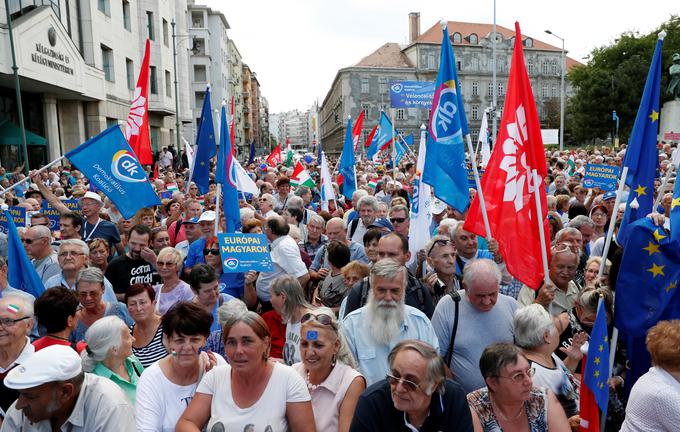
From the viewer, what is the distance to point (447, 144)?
5453 millimetres

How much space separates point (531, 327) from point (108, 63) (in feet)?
98.2

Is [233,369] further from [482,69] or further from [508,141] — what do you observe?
[482,69]

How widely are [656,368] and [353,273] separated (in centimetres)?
259

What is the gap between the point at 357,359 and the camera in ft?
11.4

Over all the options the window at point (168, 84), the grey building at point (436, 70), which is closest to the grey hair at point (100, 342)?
the window at point (168, 84)

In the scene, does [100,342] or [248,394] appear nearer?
[248,394]

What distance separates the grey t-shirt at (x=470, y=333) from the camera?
3.65 metres

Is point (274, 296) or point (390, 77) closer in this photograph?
point (274, 296)

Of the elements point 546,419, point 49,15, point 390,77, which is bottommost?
point 546,419

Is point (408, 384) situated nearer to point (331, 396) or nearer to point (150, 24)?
A: point (331, 396)

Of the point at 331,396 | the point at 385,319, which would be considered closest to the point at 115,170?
the point at 385,319

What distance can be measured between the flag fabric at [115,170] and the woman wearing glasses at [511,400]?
5080 millimetres

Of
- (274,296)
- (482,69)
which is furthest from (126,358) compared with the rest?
(482,69)

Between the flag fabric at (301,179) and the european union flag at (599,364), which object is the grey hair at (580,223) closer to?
the european union flag at (599,364)
